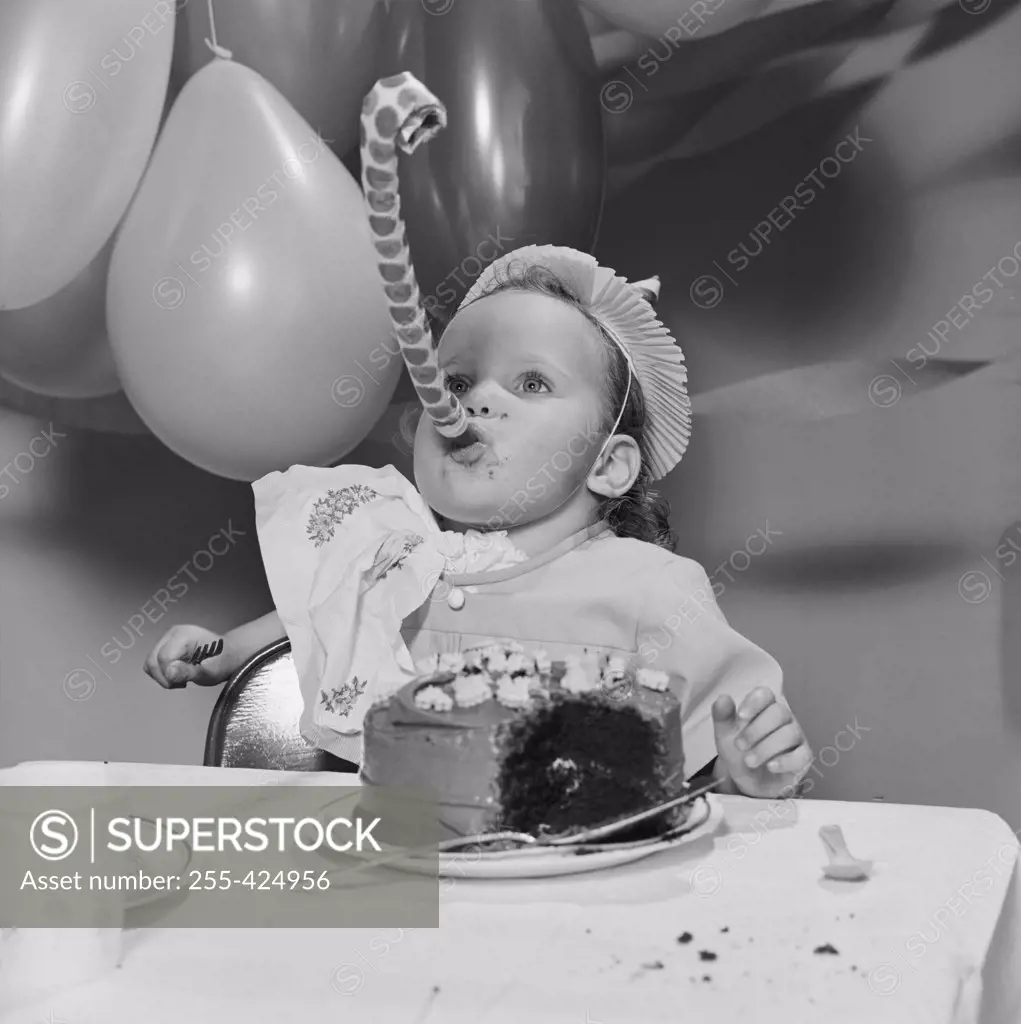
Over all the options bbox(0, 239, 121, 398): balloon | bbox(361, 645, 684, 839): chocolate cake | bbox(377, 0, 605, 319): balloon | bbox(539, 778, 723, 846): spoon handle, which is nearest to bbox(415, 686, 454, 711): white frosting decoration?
bbox(361, 645, 684, 839): chocolate cake

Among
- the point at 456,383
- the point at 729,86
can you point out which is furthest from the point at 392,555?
the point at 729,86

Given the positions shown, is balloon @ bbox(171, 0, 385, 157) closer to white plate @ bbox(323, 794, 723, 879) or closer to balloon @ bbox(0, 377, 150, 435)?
balloon @ bbox(0, 377, 150, 435)

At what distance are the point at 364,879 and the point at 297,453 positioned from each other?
3.06ft

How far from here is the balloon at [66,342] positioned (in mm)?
1609

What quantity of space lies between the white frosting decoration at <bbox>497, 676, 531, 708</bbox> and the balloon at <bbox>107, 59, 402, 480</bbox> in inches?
33.1

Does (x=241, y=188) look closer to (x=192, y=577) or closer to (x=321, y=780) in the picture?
(x=192, y=577)

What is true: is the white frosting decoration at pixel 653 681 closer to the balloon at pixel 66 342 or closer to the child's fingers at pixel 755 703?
the child's fingers at pixel 755 703

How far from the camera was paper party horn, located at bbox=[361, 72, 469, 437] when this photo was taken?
87 cm

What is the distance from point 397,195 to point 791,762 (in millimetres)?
577

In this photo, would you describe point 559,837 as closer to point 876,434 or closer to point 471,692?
point 471,692

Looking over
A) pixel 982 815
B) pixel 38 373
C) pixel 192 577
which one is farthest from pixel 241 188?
pixel 982 815

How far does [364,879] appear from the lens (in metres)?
0.70

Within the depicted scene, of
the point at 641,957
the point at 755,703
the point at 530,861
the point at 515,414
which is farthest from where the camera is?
the point at 515,414

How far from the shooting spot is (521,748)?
71 centimetres
